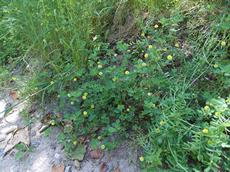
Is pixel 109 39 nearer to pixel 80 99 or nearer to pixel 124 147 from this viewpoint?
pixel 80 99

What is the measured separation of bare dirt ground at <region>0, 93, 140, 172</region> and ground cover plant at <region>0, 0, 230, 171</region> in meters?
0.08

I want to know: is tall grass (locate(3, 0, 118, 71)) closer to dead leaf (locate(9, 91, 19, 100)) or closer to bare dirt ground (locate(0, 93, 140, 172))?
dead leaf (locate(9, 91, 19, 100))

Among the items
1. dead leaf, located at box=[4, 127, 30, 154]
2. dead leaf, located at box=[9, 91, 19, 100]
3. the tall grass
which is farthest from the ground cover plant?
dead leaf, located at box=[4, 127, 30, 154]

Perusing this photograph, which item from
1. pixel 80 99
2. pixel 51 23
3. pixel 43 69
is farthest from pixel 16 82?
pixel 80 99

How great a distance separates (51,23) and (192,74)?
1.16 metres

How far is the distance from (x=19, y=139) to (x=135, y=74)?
96cm

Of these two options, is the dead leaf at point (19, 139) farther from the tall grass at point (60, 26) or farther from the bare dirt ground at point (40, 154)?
the tall grass at point (60, 26)

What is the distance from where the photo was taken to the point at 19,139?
2.37 meters

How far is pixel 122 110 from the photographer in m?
2.08

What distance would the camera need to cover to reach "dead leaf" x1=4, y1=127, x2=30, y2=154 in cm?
233

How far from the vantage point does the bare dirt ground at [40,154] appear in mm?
2005

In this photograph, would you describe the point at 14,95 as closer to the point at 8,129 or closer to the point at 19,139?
the point at 8,129

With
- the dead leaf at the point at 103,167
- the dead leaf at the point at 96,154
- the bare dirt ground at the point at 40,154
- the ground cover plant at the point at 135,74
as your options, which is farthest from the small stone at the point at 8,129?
the dead leaf at the point at 103,167

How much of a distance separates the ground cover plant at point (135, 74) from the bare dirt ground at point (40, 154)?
0.08 meters
